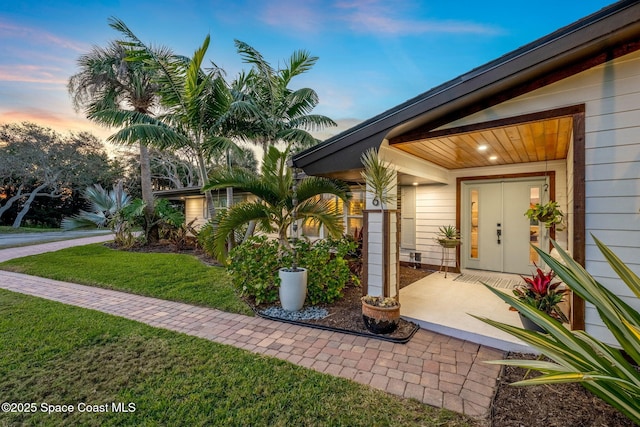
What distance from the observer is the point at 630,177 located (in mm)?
2641

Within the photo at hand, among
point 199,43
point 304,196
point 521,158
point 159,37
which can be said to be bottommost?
point 304,196

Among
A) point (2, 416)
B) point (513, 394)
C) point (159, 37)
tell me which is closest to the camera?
point (2, 416)

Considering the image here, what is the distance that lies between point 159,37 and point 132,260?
6089 mm

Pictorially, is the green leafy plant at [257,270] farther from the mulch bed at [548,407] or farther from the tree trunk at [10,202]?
the tree trunk at [10,202]

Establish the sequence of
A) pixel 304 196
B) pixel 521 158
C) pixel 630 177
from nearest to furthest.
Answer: pixel 630 177, pixel 304 196, pixel 521 158

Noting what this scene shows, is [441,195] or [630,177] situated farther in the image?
[441,195]

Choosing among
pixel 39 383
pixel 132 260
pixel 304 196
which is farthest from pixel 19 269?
pixel 304 196

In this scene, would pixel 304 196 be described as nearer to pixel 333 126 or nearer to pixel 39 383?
pixel 39 383

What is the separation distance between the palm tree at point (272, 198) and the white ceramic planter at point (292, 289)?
1.97 ft

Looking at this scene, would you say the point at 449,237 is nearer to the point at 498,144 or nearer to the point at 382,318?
the point at 498,144

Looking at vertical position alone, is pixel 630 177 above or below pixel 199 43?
below

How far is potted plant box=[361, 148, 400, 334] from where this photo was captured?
3420mm

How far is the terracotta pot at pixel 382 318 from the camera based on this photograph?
3.41 metres

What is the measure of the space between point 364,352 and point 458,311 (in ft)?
5.78
